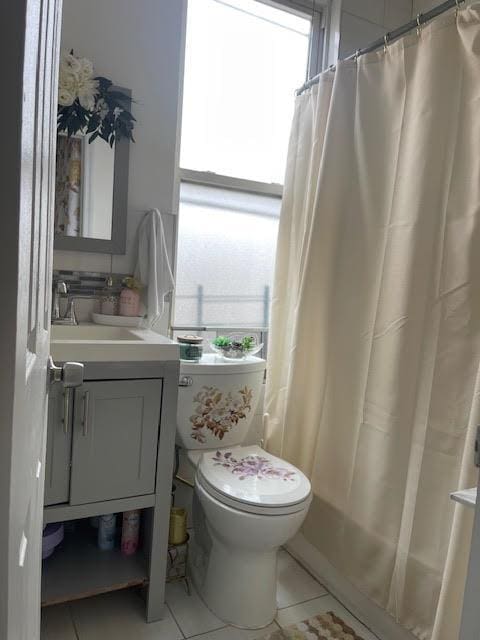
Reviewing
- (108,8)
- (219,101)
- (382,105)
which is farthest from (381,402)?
(108,8)

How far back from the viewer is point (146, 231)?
6.01 ft

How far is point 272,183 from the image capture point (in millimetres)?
2154

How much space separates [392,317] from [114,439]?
92 cm

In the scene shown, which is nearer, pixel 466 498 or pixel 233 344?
pixel 466 498

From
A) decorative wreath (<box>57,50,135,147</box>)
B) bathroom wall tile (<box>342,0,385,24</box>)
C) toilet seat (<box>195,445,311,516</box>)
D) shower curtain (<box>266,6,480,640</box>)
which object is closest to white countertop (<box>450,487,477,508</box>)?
shower curtain (<box>266,6,480,640</box>)

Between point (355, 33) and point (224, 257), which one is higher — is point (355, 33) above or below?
above

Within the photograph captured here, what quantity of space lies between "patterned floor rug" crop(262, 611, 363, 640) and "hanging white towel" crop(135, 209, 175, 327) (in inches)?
46.7

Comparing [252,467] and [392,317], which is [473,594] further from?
[252,467]

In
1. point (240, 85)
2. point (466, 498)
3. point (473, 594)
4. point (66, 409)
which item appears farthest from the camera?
point (240, 85)

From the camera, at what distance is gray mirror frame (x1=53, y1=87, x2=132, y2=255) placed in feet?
5.85

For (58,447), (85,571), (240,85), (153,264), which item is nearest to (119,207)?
(153,264)

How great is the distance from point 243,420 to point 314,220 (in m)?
0.83

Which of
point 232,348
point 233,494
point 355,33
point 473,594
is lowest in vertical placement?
point 233,494

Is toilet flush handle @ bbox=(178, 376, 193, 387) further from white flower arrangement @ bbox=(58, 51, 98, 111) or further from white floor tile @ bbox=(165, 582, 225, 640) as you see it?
white flower arrangement @ bbox=(58, 51, 98, 111)
